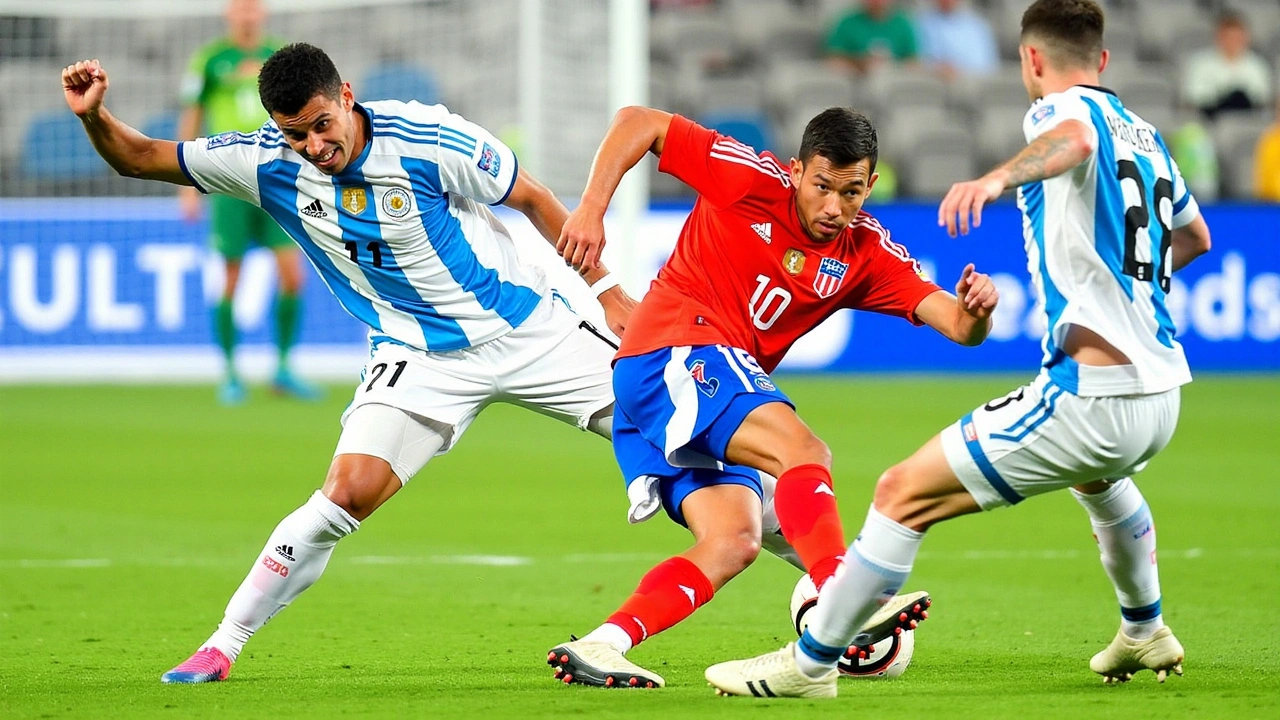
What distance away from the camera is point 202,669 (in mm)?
4770

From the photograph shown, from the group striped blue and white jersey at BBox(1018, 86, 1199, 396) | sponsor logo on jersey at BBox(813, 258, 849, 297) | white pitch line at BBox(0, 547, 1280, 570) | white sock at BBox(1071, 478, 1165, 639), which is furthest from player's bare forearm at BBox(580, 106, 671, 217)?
white pitch line at BBox(0, 547, 1280, 570)

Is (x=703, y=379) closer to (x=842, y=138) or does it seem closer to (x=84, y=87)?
(x=842, y=138)

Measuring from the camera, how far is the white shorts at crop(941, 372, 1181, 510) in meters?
4.16

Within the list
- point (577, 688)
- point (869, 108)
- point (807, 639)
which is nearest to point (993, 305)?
point (807, 639)

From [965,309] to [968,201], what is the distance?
106 centimetres

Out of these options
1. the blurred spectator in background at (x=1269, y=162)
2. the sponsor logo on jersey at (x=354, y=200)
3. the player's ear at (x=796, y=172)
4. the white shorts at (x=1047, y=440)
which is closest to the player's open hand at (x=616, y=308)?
the player's ear at (x=796, y=172)

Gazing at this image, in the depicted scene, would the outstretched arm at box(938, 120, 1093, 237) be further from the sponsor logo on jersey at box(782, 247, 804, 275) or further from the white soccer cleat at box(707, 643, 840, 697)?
the white soccer cleat at box(707, 643, 840, 697)

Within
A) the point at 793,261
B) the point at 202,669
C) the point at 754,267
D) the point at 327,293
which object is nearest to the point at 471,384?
the point at 754,267

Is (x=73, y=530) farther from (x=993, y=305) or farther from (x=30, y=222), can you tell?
(x=30, y=222)

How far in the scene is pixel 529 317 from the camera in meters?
5.52

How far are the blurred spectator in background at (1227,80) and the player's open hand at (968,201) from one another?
14.6 m

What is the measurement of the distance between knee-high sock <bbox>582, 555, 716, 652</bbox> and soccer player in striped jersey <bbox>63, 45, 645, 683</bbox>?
79 cm

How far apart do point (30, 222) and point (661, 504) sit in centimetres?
1047

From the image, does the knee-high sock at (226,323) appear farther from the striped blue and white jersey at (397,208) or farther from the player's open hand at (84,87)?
the player's open hand at (84,87)
